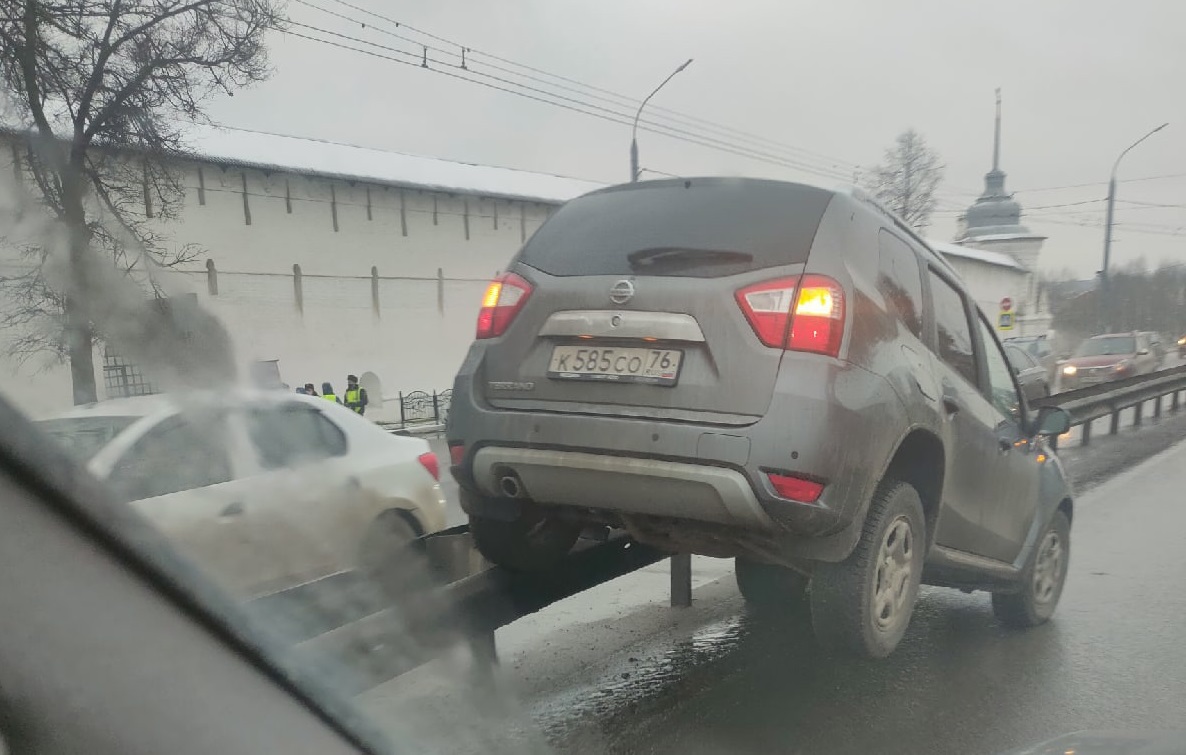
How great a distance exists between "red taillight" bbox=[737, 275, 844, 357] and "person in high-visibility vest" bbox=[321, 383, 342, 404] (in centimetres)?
138

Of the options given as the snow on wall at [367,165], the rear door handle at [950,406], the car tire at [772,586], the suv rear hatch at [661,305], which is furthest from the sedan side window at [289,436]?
the car tire at [772,586]

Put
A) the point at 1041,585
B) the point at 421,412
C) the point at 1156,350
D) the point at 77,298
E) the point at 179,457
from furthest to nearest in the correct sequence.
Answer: the point at 1156,350
the point at 421,412
the point at 1041,585
the point at 179,457
the point at 77,298

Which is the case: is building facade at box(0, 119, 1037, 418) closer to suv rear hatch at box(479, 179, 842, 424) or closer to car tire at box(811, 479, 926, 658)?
suv rear hatch at box(479, 179, 842, 424)

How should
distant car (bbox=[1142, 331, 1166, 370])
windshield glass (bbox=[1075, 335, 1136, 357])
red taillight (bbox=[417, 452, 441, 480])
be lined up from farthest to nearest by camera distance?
distant car (bbox=[1142, 331, 1166, 370]) < windshield glass (bbox=[1075, 335, 1136, 357]) < red taillight (bbox=[417, 452, 441, 480])

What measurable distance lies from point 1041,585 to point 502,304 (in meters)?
3.40

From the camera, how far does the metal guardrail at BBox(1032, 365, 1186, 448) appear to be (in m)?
11.2

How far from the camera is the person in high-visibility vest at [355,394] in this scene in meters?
3.43

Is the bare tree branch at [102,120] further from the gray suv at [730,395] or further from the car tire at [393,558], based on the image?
the gray suv at [730,395]

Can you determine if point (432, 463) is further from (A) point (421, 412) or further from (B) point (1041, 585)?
(B) point (1041, 585)

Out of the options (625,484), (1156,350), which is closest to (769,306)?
(625,484)

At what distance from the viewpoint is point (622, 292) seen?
3.15 meters

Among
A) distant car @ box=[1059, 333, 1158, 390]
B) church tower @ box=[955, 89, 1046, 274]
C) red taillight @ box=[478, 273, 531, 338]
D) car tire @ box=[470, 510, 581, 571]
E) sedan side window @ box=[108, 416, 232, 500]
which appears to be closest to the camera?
sedan side window @ box=[108, 416, 232, 500]

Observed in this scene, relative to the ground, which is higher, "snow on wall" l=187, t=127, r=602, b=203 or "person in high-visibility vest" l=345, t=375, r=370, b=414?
"snow on wall" l=187, t=127, r=602, b=203

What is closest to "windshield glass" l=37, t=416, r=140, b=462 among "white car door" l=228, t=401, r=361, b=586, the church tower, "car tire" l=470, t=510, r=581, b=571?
"white car door" l=228, t=401, r=361, b=586
